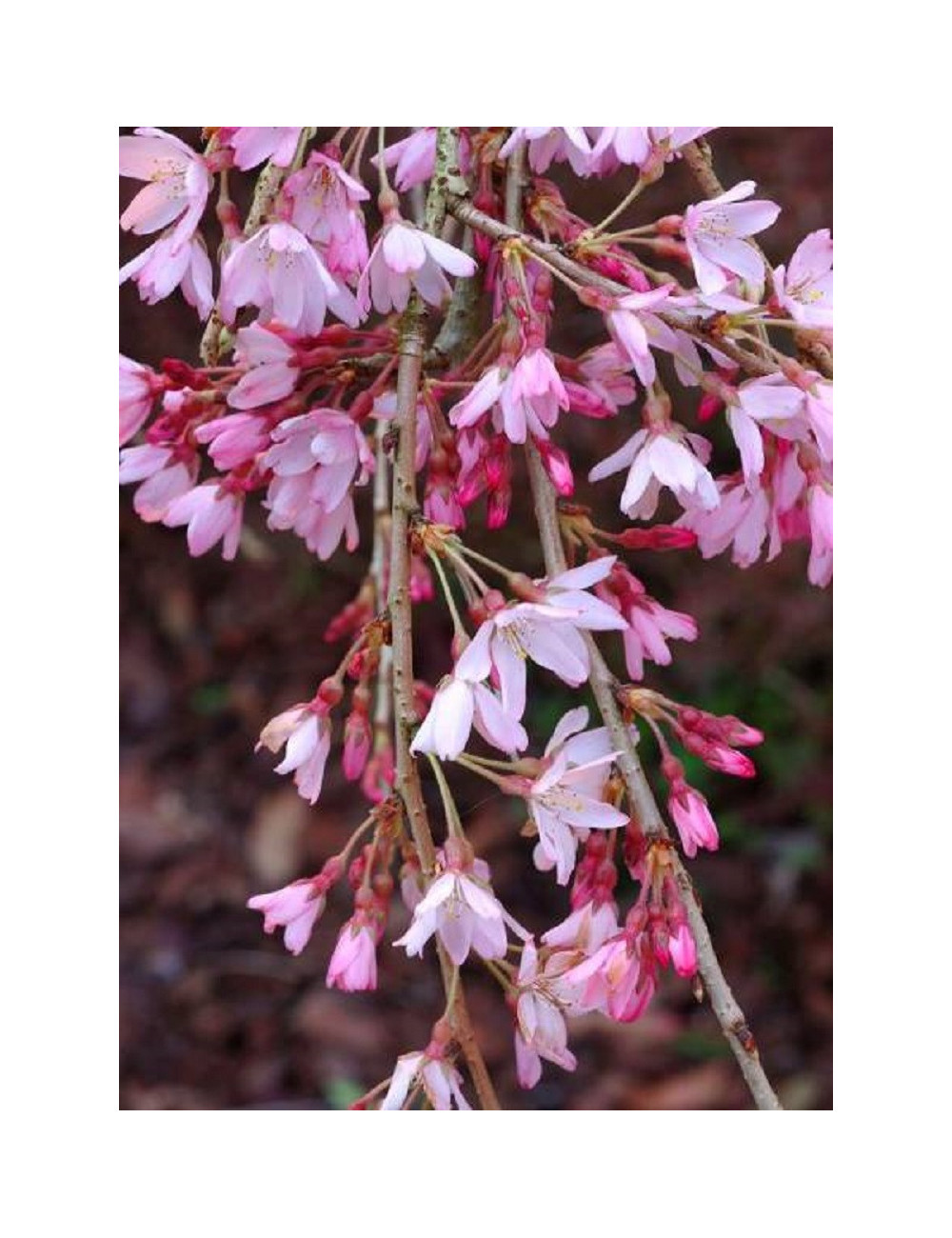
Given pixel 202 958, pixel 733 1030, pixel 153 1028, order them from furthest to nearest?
pixel 202 958 → pixel 153 1028 → pixel 733 1030

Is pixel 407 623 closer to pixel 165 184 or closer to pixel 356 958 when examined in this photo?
pixel 356 958

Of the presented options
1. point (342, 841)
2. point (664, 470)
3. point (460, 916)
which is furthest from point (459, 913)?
point (342, 841)

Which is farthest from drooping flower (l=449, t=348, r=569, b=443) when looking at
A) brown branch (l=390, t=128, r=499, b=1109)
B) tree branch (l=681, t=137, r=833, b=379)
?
tree branch (l=681, t=137, r=833, b=379)

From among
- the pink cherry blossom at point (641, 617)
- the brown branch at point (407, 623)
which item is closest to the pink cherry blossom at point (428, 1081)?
the brown branch at point (407, 623)

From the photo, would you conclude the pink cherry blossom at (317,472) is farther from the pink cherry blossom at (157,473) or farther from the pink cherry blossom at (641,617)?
the pink cherry blossom at (641,617)

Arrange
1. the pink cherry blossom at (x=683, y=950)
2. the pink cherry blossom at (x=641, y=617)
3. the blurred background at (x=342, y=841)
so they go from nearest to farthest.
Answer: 1. the pink cherry blossom at (x=683, y=950)
2. the pink cherry blossom at (x=641, y=617)
3. the blurred background at (x=342, y=841)
